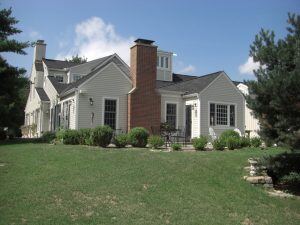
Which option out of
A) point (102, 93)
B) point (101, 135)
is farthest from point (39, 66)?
point (101, 135)

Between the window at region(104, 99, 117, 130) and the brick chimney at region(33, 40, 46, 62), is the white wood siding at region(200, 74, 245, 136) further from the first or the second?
the brick chimney at region(33, 40, 46, 62)

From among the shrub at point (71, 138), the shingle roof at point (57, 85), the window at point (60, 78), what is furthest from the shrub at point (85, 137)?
the window at point (60, 78)

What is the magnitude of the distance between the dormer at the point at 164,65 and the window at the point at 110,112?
30.0 ft

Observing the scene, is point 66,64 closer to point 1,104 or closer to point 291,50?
point 1,104

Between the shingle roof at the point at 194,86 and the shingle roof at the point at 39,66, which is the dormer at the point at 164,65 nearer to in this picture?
the shingle roof at the point at 194,86

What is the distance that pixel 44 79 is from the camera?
3266 centimetres

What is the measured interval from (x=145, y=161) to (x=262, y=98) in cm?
402

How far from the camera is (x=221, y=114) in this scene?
22953mm

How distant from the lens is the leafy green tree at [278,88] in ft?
33.8

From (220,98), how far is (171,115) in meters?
3.07

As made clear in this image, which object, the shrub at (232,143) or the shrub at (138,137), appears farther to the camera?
the shrub at (232,143)

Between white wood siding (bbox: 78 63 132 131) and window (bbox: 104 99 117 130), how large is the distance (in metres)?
0.24

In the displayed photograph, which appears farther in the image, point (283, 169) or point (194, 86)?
point (194, 86)

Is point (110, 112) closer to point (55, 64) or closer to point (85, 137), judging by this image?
point (85, 137)
